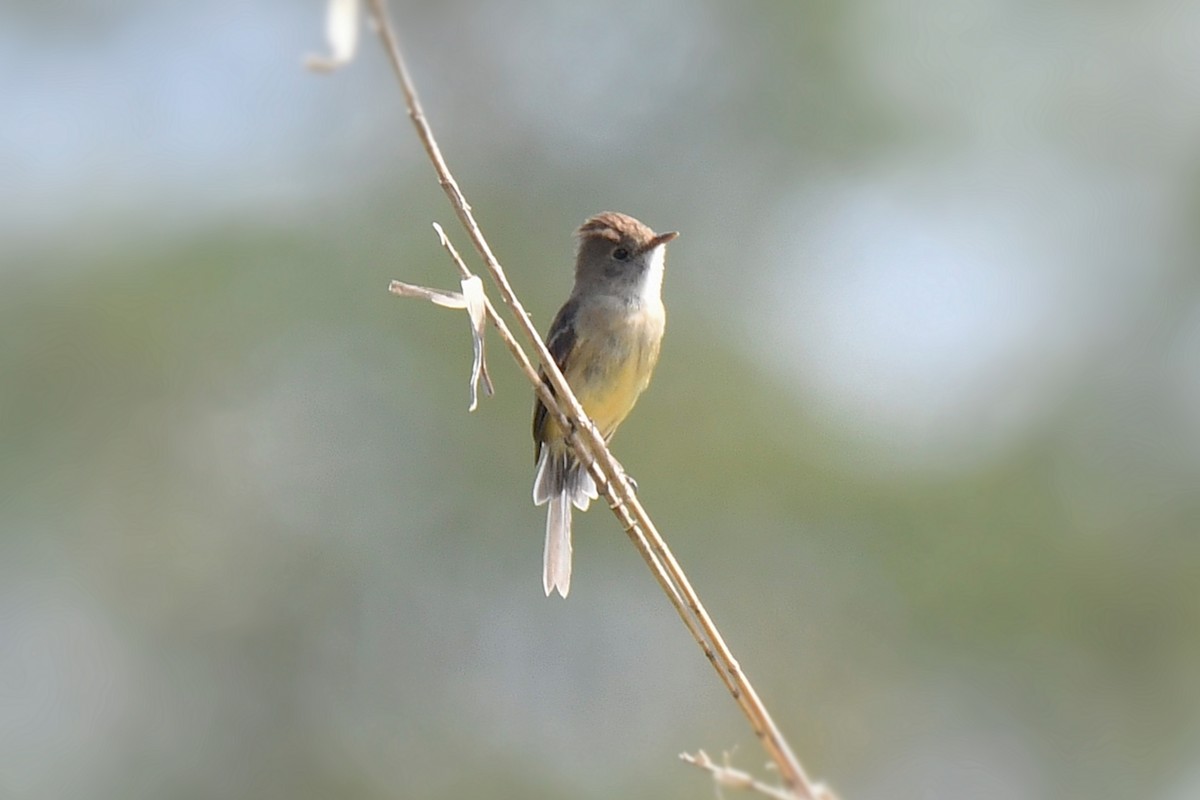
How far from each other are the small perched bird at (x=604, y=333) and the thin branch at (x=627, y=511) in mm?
2020

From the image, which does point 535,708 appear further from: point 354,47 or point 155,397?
point 354,47

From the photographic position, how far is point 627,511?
9.64ft

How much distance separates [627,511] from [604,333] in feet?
7.30

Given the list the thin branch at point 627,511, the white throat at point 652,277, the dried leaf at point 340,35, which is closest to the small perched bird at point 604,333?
the white throat at point 652,277

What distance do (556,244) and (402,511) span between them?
96.8 inches

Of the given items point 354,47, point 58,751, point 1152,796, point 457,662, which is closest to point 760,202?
point 457,662

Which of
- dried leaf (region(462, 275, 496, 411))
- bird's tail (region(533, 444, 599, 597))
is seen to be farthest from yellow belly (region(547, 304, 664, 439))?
dried leaf (region(462, 275, 496, 411))

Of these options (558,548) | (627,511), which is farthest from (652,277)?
(627,511)

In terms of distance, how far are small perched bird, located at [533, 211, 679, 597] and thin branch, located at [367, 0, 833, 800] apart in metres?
2.02

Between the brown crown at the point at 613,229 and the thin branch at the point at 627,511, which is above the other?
the thin branch at the point at 627,511

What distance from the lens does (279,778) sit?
14.4m

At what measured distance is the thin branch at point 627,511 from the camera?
1619 mm

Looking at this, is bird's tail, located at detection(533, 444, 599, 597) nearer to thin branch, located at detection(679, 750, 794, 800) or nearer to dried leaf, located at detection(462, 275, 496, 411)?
dried leaf, located at detection(462, 275, 496, 411)

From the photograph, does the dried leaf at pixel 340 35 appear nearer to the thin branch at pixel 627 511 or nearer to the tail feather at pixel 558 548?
the thin branch at pixel 627 511
